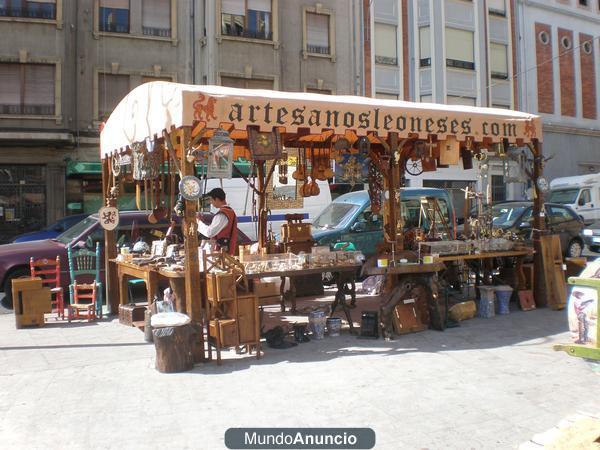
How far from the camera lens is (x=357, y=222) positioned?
1236 cm

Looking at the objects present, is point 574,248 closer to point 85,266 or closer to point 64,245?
point 85,266

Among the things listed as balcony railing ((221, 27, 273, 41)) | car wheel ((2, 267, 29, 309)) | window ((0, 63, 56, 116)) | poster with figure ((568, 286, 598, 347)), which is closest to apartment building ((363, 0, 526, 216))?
→ balcony railing ((221, 27, 273, 41))

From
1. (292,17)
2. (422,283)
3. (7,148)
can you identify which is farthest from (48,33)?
(422,283)

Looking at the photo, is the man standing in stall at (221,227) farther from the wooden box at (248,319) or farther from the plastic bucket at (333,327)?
the plastic bucket at (333,327)

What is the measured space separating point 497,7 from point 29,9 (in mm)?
20404

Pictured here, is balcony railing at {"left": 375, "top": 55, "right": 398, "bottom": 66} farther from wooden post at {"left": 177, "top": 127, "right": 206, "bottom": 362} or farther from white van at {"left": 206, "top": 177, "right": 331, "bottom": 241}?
wooden post at {"left": 177, "top": 127, "right": 206, "bottom": 362}

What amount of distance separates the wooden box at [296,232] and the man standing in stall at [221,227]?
2.00 m

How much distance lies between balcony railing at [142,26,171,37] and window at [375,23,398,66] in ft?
29.3

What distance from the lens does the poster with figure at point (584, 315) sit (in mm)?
3021

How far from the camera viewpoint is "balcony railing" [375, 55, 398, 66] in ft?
81.1

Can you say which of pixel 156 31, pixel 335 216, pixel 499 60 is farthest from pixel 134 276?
pixel 499 60

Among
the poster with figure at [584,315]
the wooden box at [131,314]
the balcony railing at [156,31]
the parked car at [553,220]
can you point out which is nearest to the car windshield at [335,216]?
the parked car at [553,220]

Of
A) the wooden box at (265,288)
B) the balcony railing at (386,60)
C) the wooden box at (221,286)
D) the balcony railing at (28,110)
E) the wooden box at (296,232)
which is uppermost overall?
the balcony railing at (386,60)

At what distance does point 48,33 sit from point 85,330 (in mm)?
14653
